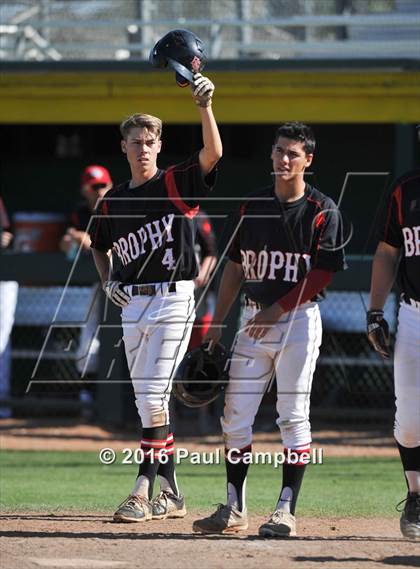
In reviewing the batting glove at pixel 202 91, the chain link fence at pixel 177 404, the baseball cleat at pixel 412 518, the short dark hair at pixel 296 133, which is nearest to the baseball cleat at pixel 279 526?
the baseball cleat at pixel 412 518

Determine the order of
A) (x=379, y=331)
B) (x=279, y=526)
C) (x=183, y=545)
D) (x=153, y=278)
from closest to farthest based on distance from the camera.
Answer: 1. (x=183, y=545)
2. (x=279, y=526)
3. (x=379, y=331)
4. (x=153, y=278)

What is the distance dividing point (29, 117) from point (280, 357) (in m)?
8.10

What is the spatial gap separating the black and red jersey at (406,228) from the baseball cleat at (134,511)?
72.5 inches

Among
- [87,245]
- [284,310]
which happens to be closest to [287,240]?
[284,310]

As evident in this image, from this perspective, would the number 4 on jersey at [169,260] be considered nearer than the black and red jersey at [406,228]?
No

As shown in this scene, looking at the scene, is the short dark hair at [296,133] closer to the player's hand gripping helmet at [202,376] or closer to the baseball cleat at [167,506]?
the player's hand gripping helmet at [202,376]

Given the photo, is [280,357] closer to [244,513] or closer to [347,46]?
[244,513]

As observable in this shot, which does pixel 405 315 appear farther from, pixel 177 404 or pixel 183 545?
pixel 177 404

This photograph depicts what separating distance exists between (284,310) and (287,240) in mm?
373

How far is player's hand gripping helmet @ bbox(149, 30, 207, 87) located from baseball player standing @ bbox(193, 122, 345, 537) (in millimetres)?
580

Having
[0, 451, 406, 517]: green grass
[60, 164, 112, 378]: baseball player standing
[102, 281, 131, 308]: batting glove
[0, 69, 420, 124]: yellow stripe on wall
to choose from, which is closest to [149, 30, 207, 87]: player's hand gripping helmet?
[102, 281, 131, 308]: batting glove

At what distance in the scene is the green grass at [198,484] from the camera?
24.1ft

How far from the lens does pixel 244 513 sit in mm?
6191

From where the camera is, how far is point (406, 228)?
592 centimetres
